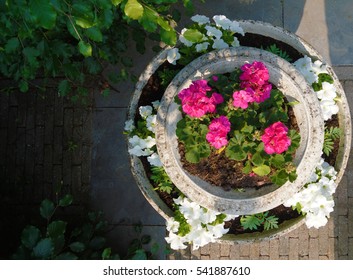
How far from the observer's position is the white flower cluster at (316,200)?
2771mm

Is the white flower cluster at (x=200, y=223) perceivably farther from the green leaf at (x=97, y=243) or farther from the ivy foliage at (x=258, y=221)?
the green leaf at (x=97, y=243)

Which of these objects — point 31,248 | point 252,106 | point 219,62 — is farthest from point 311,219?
point 31,248

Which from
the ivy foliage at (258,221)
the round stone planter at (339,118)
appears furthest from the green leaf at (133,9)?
the ivy foliage at (258,221)

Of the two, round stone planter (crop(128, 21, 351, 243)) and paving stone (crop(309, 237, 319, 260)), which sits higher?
round stone planter (crop(128, 21, 351, 243))

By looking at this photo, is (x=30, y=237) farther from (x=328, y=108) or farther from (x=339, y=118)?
(x=339, y=118)

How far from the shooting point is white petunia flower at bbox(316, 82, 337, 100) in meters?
2.81

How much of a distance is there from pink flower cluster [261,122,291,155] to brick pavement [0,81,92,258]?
1.90 meters

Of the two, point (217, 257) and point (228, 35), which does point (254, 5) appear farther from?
point (217, 257)

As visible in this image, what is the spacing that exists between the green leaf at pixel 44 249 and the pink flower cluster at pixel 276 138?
59.9 inches

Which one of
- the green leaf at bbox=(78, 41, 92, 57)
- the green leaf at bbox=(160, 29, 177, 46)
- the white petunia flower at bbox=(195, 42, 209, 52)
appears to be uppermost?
the white petunia flower at bbox=(195, 42, 209, 52)

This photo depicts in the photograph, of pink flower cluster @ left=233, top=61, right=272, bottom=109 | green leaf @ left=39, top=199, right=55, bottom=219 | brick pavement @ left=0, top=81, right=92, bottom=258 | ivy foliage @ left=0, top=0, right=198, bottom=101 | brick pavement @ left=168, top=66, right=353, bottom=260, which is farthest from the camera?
brick pavement @ left=0, top=81, right=92, bottom=258

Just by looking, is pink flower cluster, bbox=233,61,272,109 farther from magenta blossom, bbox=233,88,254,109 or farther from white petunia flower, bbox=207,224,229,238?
white petunia flower, bbox=207,224,229,238

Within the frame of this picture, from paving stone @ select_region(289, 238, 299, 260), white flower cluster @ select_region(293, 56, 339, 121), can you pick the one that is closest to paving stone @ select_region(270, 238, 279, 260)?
paving stone @ select_region(289, 238, 299, 260)

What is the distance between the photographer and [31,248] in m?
2.95
